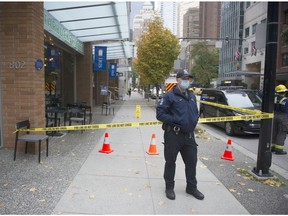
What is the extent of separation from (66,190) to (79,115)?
7.23m

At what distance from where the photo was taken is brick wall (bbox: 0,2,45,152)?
6412mm

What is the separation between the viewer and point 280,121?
8.03 metres

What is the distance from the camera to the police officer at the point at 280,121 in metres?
7.94

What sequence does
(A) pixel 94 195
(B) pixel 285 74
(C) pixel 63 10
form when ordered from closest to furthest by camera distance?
(A) pixel 94 195
(C) pixel 63 10
(B) pixel 285 74

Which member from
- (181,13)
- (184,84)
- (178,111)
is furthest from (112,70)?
(181,13)

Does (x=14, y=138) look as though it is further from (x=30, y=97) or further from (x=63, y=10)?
(x=63, y=10)

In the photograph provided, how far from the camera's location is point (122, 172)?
224 inches

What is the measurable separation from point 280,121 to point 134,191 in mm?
5224

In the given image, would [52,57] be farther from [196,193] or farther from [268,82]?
[196,193]

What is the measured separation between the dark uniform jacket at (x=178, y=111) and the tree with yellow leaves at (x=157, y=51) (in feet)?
58.7

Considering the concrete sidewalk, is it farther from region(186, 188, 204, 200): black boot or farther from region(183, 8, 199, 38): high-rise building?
region(183, 8, 199, 38): high-rise building

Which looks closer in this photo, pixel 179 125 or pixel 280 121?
pixel 179 125

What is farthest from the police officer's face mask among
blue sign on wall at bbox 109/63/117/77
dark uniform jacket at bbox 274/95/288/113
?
blue sign on wall at bbox 109/63/117/77

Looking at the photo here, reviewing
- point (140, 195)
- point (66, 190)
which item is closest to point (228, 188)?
point (140, 195)
